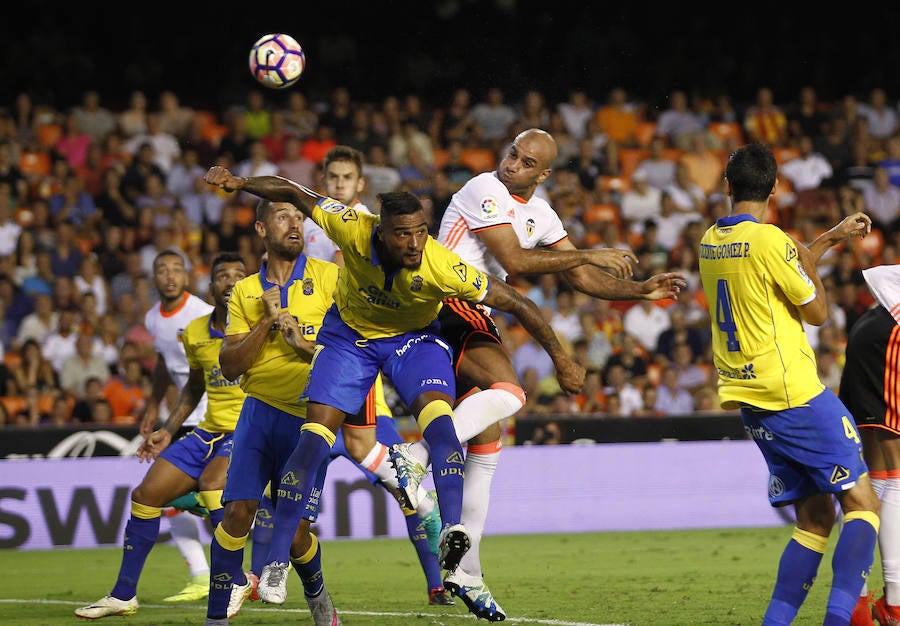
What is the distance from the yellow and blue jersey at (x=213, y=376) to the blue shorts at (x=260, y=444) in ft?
3.81

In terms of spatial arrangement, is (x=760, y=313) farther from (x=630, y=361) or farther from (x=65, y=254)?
(x=65, y=254)

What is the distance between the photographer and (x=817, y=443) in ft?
20.0

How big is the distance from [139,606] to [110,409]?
6220mm

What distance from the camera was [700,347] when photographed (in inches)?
683

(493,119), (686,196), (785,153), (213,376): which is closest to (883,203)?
(785,153)

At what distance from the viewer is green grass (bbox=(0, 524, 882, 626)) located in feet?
26.9

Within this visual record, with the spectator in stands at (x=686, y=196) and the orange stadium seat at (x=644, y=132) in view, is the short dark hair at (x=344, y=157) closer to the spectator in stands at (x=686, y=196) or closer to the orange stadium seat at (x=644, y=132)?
the spectator in stands at (x=686, y=196)

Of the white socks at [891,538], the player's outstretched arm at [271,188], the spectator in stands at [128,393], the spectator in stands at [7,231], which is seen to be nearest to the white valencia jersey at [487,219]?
the player's outstretched arm at [271,188]

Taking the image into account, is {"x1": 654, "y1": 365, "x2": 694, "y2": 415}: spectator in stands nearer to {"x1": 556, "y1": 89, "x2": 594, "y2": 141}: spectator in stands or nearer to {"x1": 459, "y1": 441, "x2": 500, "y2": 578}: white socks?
{"x1": 556, "y1": 89, "x2": 594, "y2": 141}: spectator in stands

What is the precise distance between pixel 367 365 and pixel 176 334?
3.63 meters

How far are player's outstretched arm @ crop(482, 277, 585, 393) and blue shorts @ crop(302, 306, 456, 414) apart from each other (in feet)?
1.53

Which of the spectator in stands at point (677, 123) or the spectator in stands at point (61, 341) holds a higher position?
the spectator in stands at point (677, 123)

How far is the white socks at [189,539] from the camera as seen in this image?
10.1 m

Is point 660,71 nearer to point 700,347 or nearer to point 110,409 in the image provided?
point 700,347
